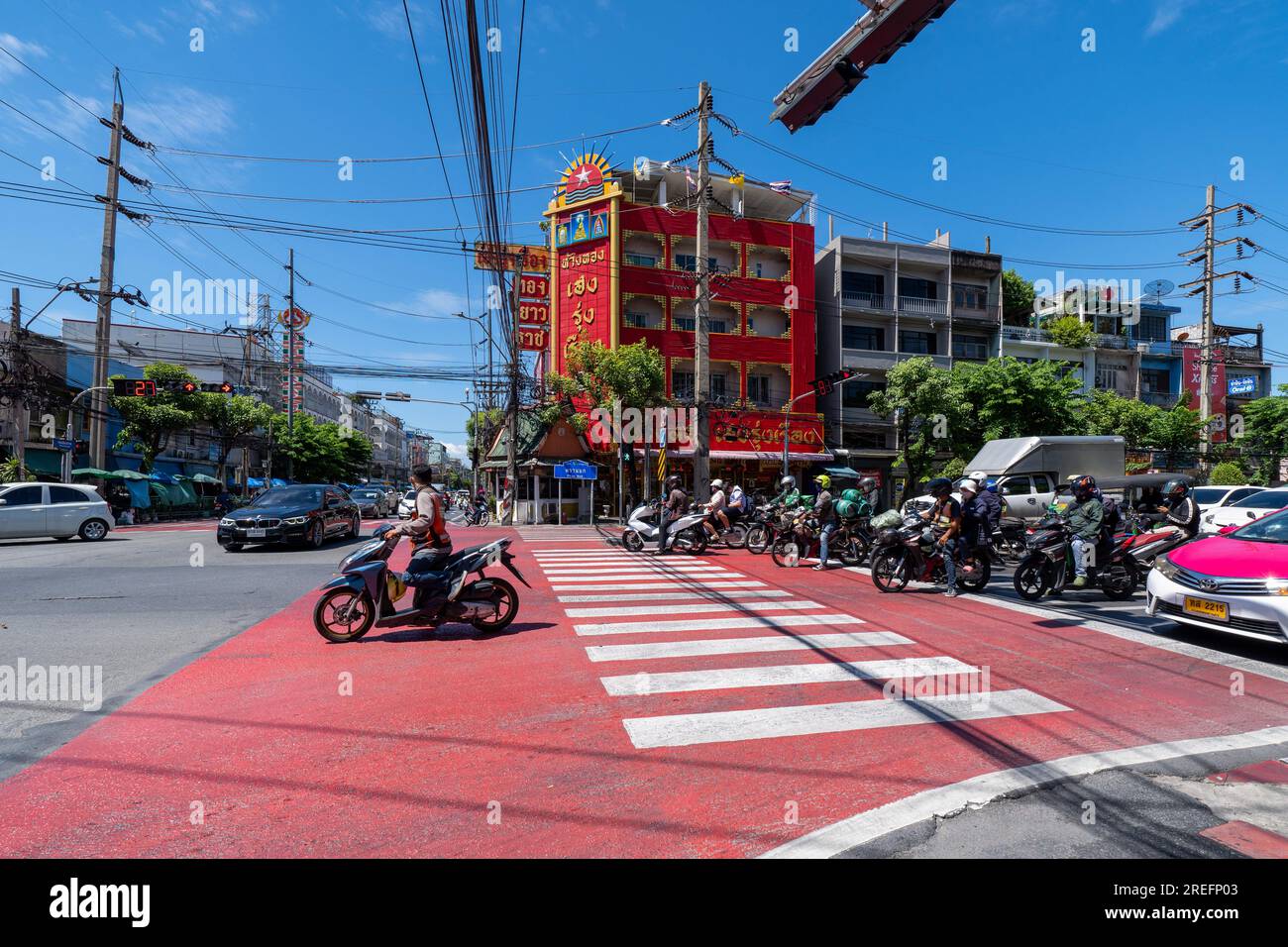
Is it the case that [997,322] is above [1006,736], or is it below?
above

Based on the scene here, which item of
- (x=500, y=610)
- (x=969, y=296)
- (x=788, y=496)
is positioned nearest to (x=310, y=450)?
(x=969, y=296)

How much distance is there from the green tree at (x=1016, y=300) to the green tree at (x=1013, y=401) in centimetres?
1370

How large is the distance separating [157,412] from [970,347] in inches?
1785

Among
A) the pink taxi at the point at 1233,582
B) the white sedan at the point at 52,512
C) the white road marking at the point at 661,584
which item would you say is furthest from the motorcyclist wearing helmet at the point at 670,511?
the white sedan at the point at 52,512

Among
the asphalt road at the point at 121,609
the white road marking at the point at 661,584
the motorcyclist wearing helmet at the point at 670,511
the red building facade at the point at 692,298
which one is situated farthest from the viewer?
the red building facade at the point at 692,298

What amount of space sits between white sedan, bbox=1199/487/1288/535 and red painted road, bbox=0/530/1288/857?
12701mm

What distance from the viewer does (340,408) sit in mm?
96750

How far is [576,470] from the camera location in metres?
28.8

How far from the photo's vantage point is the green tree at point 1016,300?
42.3 meters

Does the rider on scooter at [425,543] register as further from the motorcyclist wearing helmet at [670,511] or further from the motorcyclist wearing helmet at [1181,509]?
the motorcyclist wearing helmet at [1181,509]

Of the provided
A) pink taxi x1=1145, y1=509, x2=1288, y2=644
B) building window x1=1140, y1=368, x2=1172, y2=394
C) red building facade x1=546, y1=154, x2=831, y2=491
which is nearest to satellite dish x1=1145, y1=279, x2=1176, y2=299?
building window x1=1140, y1=368, x2=1172, y2=394
